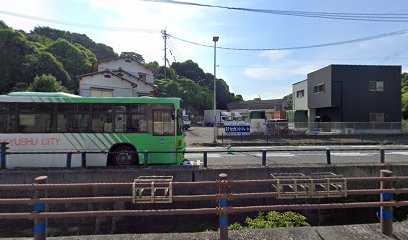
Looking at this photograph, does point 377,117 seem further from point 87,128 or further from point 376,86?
point 87,128

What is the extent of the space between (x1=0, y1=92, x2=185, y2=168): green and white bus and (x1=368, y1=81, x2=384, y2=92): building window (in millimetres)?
30232

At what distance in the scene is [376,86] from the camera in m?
31.7

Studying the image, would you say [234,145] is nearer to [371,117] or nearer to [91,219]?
[91,219]

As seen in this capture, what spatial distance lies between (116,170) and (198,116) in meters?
54.9

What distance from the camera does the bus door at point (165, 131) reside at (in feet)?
34.4

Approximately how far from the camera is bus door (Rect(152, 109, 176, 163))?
10.5 metres

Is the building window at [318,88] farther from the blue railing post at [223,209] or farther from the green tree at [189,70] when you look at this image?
the green tree at [189,70]

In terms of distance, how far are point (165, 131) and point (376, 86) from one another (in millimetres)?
31387

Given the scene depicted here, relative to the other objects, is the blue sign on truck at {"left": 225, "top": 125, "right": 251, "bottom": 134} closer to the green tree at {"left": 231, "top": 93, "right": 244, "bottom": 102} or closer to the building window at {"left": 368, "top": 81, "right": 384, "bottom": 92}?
the building window at {"left": 368, "top": 81, "right": 384, "bottom": 92}

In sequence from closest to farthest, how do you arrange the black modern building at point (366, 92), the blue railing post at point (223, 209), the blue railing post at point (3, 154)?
the blue railing post at point (223, 209)
the blue railing post at point (3, 154)
the black modern building at point (366, 92)

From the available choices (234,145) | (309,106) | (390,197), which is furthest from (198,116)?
(390,197)

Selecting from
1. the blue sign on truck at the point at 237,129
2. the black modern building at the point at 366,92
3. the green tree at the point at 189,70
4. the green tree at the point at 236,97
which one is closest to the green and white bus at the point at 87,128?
the blue sign on truck at the point at 237,129

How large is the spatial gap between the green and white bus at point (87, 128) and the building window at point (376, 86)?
30232 millimetres

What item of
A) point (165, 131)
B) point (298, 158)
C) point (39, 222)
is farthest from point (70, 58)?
point (39, 222)
